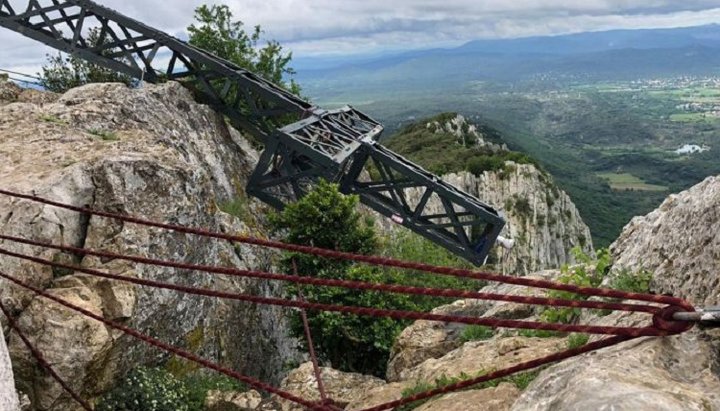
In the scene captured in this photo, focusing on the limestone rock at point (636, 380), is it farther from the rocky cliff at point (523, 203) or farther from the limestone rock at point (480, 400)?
the rocky cliff at point (523, 203)

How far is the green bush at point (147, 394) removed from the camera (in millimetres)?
10312

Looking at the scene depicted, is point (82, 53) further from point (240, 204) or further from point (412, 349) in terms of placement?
point (412, 349)

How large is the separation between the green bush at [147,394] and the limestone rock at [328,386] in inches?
68.3

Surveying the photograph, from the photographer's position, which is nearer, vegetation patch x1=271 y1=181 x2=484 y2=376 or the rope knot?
the rope knot

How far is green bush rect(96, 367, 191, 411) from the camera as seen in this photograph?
10.3 meters

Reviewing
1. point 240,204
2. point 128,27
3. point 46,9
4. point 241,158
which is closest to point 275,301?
point 240,204

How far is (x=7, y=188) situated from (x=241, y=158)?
10906mm

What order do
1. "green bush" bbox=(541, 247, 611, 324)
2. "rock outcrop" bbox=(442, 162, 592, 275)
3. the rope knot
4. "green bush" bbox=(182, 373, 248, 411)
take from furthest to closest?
"rock outcrop" bbox=(442, 162, 592, 275) → "green bush" bbox=(182, 373, 248, 411) → "green bush" bbox=(541, 247, 611, 324) → the rope knot

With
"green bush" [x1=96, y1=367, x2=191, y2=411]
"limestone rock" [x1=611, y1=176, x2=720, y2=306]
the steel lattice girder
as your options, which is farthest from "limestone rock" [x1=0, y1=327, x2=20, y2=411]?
the steel lattice girder

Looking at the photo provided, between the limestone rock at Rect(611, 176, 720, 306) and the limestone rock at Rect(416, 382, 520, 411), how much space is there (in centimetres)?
208

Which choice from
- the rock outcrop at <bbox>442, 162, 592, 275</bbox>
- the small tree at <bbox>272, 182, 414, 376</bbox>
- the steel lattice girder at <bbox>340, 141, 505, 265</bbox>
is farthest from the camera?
the rock outcrop at <bbox>442, 162, 592, 275</bbox>

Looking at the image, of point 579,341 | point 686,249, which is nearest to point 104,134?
point 579,341

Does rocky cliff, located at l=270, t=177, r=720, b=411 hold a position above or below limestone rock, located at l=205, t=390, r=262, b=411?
above

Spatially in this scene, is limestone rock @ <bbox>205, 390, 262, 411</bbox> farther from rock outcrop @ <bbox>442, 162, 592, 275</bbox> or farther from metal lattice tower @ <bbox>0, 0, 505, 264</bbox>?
rock outcrop @ <bbox>442, 162, 592, 275</bbox>
